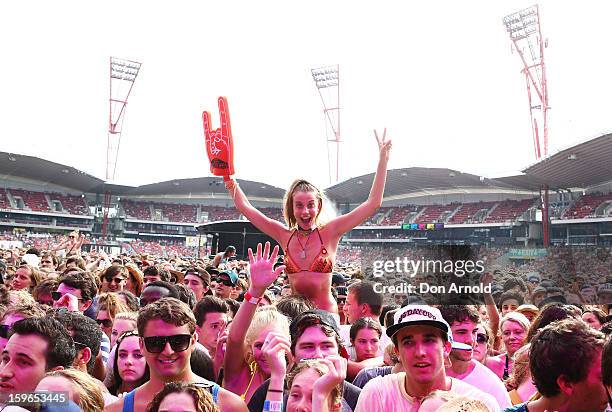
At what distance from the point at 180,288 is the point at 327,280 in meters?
2.02

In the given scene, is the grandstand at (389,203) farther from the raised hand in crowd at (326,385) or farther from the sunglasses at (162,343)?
the raised hand in crowd at (326,385)

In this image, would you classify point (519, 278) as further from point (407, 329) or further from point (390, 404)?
point (390, 404)

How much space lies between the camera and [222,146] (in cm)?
482

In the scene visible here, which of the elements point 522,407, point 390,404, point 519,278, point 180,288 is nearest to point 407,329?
point 390,404

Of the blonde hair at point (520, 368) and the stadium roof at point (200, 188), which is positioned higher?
the stadium roof at point (200, 188)

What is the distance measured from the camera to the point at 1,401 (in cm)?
260

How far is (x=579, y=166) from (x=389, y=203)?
23.5 metres

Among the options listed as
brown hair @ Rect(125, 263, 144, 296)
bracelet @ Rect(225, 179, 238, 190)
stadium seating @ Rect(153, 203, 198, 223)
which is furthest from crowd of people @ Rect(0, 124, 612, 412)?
stadium seating @ Rect(153, 203, 198, 223)

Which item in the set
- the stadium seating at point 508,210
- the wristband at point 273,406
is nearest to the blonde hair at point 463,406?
the wristband at point 273,406

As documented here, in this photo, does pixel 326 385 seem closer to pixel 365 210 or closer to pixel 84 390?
pixel 84 390

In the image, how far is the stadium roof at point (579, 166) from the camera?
31391 millimetres

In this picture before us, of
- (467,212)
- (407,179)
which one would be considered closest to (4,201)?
(407,179)

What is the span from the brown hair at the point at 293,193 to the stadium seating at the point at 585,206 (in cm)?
3649

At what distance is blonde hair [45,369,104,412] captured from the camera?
2.60 metres
